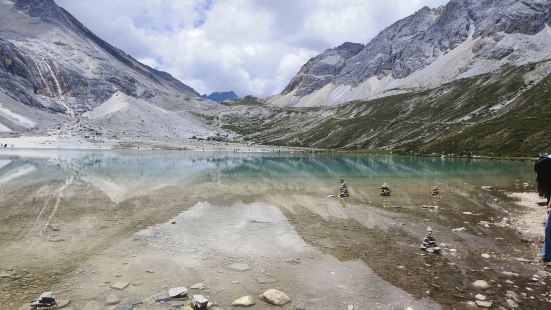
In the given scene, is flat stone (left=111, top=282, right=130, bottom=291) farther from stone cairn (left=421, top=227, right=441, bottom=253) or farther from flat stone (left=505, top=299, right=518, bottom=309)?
stone cairn (left=421, top=227, right=441, bottom=253)

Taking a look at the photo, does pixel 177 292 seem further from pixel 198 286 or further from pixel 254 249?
→ pixel 254 249

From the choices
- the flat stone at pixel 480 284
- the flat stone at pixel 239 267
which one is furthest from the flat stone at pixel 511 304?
the flat stone at pixel 239 267

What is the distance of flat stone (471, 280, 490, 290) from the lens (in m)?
17.0

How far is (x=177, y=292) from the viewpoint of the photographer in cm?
1576

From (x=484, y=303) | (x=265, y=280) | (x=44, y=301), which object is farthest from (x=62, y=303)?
(x=484, y=303)

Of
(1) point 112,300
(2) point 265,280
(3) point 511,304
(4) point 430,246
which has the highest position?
(1) point 112,300

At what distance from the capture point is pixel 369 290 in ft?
54.9

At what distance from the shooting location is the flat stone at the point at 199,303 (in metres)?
14.3

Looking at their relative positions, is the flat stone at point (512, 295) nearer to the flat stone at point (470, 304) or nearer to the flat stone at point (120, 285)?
the flat stone at point (470, 304)

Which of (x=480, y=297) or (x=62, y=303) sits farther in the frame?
(x=480, y=297)

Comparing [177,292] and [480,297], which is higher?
[177,292]

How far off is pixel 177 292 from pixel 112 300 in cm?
226

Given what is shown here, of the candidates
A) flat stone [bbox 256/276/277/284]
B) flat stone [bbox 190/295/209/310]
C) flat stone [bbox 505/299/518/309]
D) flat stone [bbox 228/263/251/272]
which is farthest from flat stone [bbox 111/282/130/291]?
flat stone [bbox 505/299/518/309]

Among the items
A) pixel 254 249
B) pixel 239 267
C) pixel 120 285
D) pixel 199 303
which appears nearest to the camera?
pixel 199 303
